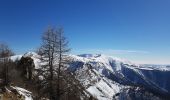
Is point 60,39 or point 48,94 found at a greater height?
point 60,39

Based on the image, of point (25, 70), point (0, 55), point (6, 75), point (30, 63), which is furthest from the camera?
point (30, 63)

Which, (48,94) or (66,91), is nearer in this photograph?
(66,91)

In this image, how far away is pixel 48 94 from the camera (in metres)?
35.2

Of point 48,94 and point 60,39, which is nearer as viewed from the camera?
point 60,39

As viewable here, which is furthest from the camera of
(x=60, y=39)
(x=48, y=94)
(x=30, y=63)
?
(x=30, y=63)

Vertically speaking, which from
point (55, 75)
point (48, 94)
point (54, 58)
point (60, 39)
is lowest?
point (48, 94)

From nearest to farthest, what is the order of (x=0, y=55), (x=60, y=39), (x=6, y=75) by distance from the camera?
(x=60, y=39) < (x=6, y=75) < (x=0, y=55)

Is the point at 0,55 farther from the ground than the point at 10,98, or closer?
farther from the ground

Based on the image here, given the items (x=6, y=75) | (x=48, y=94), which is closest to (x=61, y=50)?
(x=48, y=94)

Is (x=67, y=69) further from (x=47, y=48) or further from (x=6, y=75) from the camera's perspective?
(x=6, y=75)

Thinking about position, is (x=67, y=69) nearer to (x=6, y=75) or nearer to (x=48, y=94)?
(x=48, y=94)

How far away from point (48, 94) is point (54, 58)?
5.37 m

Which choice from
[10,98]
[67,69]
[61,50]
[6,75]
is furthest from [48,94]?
[6,75]

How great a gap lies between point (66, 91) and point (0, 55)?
34420mm
